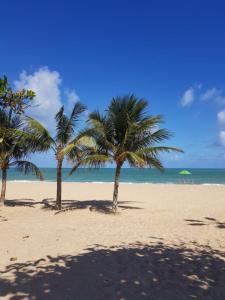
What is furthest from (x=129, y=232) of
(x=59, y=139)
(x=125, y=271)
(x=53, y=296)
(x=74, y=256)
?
(x=59, y=139)

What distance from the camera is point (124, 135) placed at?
42.3 feet

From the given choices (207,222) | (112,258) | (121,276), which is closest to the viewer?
(121,276)

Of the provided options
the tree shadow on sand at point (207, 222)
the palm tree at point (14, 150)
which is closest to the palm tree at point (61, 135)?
the palm tree at point (14, 150)

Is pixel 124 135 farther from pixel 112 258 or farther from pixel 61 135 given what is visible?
pixel 112 258

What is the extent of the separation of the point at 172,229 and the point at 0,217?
6.47 metres

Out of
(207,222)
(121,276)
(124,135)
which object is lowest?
(121,276)

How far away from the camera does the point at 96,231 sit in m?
9.12

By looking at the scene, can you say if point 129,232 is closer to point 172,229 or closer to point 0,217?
point 172,229

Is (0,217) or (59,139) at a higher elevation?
(59,139)

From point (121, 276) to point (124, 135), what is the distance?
8.17 m

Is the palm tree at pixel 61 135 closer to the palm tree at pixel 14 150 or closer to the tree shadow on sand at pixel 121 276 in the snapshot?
the palm tree at pixel 14 150

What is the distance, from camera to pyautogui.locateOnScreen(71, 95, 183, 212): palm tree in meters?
12.5

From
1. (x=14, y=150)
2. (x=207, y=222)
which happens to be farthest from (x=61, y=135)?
(x=207, y=222)

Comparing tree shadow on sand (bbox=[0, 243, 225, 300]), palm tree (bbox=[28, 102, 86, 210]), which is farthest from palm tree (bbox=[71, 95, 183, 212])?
tree shadow on sand (bbox=[0, 243, 225, 300])
